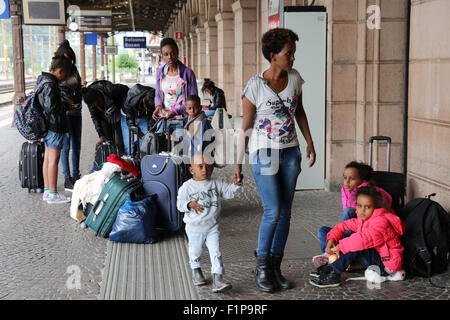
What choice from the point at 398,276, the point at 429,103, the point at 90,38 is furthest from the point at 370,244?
the point at 90,38

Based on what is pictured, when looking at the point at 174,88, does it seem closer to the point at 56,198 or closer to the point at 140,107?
the point at 140,107

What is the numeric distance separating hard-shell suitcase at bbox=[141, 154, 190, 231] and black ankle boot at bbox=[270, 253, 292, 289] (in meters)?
1.60

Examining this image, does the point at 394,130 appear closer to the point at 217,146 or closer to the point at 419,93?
the point at 419,93

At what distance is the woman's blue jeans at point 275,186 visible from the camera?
13.6 feet

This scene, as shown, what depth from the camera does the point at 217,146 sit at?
21.6 feet

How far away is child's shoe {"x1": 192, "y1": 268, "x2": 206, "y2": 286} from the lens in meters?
4.34

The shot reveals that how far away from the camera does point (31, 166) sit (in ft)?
25.7

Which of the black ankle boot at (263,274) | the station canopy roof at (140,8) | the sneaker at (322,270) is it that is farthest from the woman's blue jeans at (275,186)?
the station canopy roof at (140,8)

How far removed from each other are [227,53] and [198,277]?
13685mm

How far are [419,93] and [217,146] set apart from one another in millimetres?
2170

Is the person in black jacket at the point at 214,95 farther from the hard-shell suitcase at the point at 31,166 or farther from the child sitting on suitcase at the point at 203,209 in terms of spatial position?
the child sitting on suitcase at the point at 203,209

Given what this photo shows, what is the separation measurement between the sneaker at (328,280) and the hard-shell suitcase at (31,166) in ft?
15.4

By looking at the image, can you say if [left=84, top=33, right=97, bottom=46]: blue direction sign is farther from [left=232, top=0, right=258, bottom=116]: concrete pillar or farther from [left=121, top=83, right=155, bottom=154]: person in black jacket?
[left=121, top=83, right=155, bottom=154]: person in black jacket
